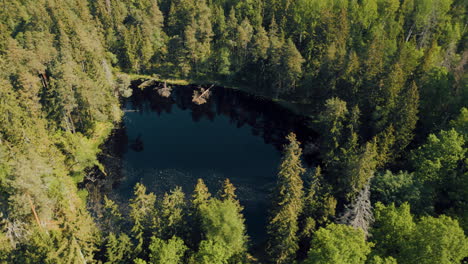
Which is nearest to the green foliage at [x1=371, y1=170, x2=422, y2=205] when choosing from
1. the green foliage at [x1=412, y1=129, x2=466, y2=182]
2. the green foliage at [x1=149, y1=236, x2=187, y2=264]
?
the green foliage at [x1=412, y1=129, x2=466, y2=182]

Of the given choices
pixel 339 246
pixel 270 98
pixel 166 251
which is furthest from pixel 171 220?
pixel 270 98

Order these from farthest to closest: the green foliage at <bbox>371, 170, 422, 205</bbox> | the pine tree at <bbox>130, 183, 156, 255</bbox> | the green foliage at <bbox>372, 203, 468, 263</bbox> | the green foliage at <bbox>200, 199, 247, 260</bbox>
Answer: the green foliage at <bbox>371, 170, 422, 205</bbox> → the pine tree at <bbox>130, 183, 156, 255</bbox> → the green foliage at <bbox>200, 199, 247, 260</bbox> → the green foliage at <bbox>372, 203, 468, 263</bbox>

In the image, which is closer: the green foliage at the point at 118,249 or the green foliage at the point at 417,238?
the green foliage at the point at 417,238

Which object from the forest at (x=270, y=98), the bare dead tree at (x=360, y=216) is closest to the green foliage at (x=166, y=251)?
the forest at (x=270, y=98)

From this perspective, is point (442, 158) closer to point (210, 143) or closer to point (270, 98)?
point (210, 143)

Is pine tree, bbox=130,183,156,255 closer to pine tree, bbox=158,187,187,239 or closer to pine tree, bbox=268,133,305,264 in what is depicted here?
pine tree, bbox=158,187,187,239

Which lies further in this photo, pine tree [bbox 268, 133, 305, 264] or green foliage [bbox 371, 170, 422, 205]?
green foliage [bbox 371, 170, 422, 205]

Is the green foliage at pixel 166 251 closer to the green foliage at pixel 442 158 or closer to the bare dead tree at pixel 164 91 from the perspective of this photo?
the green foliage at pixel 442 158
